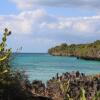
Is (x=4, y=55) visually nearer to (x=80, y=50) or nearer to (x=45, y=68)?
(x=45, y=68)

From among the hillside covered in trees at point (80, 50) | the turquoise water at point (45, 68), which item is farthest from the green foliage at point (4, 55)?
the hillside covered in trees at point (80, 50)

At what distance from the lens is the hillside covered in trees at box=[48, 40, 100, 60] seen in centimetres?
14600

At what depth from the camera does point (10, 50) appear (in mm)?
15484

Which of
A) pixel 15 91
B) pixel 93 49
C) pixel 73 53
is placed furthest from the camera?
pixel 73 53

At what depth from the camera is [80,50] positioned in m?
165

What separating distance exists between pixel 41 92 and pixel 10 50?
6269mm

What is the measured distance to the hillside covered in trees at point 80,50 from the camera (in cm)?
14600

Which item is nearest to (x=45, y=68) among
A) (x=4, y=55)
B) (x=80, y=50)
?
(x=4, y=55)

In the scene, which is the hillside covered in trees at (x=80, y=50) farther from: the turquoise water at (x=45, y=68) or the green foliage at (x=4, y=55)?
the green foliage at (x=4, y=55)

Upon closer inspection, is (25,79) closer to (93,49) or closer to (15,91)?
(15,91)

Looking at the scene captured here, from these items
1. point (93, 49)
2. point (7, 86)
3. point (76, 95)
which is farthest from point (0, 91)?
point (93, 49)

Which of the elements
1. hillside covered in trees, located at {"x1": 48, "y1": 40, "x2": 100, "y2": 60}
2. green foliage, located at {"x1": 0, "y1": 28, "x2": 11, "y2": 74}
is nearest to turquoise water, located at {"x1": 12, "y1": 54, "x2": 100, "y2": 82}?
green foliage, located at {"x1": 0, "y1": 28, "x2": 11, "y2": 74}

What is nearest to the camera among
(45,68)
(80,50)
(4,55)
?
(4,55)

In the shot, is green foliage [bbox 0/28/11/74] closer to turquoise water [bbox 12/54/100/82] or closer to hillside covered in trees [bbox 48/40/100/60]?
turquoise water [bbox 12/54/100/82]
